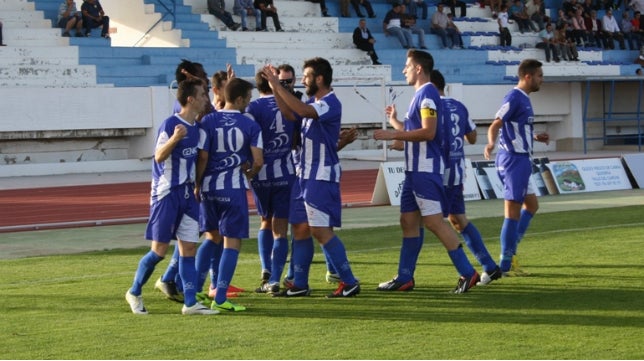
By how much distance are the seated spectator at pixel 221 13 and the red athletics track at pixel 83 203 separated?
8.56 meters

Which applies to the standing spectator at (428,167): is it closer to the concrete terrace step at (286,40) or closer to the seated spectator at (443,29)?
the concrete terrace step at (286,40)

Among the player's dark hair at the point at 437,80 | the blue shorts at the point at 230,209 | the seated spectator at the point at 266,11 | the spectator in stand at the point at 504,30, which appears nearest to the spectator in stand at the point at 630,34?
the spectator in stand at the point at 504,30

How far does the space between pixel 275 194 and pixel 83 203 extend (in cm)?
1079

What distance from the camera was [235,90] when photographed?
910cm

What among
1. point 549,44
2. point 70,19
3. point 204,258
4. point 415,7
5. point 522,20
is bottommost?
point 204,258

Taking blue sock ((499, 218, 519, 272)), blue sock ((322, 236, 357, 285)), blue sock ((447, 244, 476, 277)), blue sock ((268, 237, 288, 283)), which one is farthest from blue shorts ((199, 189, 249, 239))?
blue sock ((499, 218, 519, 272))

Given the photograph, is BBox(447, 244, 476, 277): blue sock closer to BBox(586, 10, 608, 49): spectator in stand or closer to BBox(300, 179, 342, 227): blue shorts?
BBox(300, 179, 342, 227): blue shorts

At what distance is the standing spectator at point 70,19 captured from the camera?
28619mm

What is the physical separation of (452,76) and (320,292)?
82.5 ft

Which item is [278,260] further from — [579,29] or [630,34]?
[630,34]

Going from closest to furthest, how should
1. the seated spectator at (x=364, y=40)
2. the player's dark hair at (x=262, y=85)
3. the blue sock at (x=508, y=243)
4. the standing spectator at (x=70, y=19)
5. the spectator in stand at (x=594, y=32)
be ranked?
the player's dark hair at (x=262, y=85) → the blue sock at (x=508, y=243) → the standing spectator at (x=70, y=19) → the seated spectator at (x=364, y=40) → the spectator in stand at (x=594, y=32)

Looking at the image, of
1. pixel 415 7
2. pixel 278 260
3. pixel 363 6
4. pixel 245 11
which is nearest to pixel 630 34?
pixel 415 7

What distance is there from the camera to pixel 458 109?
424 inches

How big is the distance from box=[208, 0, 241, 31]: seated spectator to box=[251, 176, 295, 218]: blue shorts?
22182 mm
